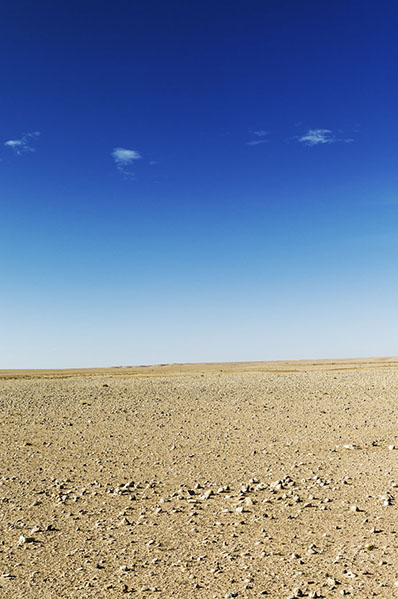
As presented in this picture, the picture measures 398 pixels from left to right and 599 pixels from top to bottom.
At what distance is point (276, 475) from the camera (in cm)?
1212

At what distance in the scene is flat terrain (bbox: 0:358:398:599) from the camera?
685cm

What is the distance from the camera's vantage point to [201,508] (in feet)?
32.3

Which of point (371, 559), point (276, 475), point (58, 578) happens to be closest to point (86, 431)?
point (276, 475)

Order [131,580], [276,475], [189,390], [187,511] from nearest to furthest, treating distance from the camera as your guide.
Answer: [131,580] → [187,511] → [276,475] → [189,390]

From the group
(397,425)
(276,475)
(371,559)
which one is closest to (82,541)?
(371,559)

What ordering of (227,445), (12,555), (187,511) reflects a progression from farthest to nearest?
(227,445) → (187,511) → (12,555)

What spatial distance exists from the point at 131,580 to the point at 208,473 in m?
5.79

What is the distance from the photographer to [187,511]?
9688mm

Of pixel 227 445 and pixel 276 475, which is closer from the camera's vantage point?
pixel 276 475

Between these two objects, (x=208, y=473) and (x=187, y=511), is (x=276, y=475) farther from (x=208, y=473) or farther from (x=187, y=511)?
(x=187, y=511)

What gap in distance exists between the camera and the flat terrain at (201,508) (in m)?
6.85

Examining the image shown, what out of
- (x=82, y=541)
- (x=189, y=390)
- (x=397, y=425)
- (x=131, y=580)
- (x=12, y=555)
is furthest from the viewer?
(x=189, y=390)

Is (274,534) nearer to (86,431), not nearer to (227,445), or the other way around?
(227,445)

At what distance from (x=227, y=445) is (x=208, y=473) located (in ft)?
10.8
